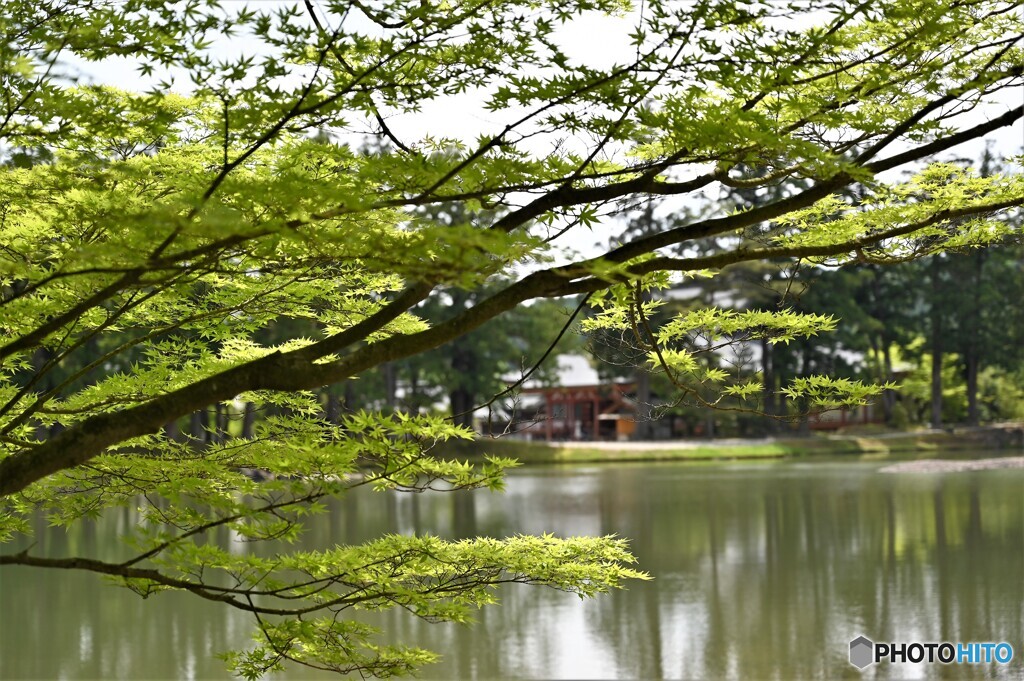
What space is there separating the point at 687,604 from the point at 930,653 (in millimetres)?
2269

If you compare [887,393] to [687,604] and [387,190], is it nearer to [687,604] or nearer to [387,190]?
[687,604]

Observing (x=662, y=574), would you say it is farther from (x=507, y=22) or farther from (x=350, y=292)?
(x=507, y=22)

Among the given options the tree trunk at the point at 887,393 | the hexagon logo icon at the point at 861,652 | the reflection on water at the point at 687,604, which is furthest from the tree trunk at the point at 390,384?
the hexagon logo icon at the point at 861,652

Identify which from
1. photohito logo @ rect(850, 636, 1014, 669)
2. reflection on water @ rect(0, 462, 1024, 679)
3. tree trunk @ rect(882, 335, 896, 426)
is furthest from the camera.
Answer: tree trunk @ rect(882, 335, 896, 426)

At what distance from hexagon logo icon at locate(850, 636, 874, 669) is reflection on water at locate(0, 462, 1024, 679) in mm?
91

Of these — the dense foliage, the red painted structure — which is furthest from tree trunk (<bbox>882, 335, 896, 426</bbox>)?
the dense foliage

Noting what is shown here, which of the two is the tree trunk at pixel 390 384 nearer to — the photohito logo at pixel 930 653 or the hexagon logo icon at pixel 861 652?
the hexagon logo icon at pixel 861 652

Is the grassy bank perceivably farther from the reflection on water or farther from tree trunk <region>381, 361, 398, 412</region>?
the reflection on water

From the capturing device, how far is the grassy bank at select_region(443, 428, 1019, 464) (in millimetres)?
25281

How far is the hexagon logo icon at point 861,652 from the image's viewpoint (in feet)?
23.4

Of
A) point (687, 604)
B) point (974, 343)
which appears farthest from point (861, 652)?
point (974, 343)

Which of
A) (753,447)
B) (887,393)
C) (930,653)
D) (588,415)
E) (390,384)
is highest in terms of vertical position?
(390,384)

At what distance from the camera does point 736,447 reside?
25875 mm

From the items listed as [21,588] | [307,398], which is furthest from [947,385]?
[307,398]
